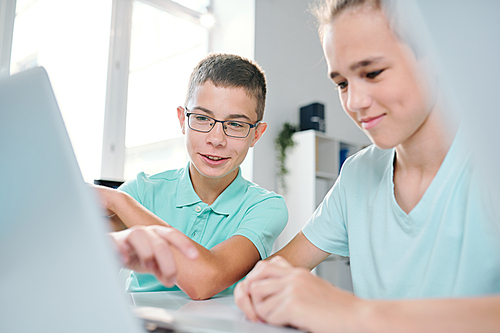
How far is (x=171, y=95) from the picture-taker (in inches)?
137

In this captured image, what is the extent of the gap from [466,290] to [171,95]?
3227mm

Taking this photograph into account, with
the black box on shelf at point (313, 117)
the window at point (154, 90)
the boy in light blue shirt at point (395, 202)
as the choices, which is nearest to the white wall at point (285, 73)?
the black box on shelf at point (313, 117)

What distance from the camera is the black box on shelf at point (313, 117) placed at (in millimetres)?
3643

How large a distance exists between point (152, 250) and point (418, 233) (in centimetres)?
49

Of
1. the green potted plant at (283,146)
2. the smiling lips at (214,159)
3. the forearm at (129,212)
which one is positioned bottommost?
the forearm at (129,212)

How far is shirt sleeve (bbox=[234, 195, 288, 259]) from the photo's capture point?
3.00 feet

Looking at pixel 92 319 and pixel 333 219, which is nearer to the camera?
pixel 92 319

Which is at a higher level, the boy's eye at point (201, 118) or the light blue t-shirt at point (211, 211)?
the boy's eye at point (201, 118)

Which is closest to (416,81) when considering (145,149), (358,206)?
(358,206)

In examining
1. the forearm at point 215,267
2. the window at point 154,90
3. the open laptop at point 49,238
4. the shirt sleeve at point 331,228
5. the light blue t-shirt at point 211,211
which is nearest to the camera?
the open laptop at point 49,238

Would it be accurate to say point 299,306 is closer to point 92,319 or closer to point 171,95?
point 92,319

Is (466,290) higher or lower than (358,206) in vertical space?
lower

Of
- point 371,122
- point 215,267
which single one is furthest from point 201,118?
point 371,122

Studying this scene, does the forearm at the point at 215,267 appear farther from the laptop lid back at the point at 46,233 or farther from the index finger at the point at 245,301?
the laptop lid back at the point at 46,233
